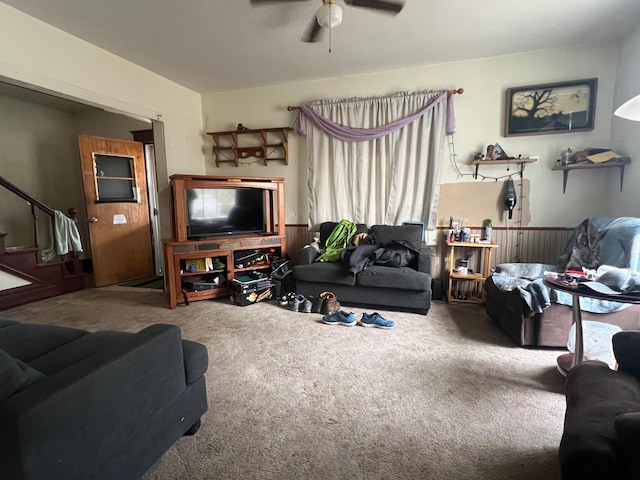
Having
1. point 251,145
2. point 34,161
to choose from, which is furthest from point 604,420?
point 34,161

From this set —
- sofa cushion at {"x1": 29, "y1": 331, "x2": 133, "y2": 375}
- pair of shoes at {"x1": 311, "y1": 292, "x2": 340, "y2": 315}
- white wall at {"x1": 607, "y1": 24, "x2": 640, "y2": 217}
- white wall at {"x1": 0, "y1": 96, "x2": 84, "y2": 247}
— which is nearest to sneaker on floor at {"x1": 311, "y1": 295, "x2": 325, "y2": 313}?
pair of shoes at {"x1": 311, "y1": 292, "x2": 340, "y2": 315}

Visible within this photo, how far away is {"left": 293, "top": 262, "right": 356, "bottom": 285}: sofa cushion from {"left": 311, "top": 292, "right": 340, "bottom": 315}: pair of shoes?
166mm

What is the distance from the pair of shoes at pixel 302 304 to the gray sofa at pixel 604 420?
2121 millimetres

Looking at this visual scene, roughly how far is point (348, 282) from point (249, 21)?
2478 mm

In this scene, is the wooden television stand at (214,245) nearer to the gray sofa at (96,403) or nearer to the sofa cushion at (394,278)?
the sofa cushion at (394,278)

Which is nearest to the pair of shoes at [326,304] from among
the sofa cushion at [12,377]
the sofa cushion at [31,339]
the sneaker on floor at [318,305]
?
the sneaker on floor at [318,305]

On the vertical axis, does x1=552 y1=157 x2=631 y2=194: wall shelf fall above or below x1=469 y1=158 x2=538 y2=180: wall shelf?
below

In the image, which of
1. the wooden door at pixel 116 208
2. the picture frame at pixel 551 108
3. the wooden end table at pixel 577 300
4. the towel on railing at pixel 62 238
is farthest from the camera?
the wooden door at pixel 116 208

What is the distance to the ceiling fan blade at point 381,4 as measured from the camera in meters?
1.96

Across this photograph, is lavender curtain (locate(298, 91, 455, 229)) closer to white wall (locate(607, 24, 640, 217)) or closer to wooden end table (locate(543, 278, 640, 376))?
white wall (locate(607, 24, 640, 217))

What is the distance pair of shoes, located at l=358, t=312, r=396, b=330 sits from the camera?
2.66 m

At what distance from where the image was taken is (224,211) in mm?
3584

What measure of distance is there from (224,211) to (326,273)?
145cm

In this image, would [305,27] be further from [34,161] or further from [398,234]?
[34,161]
